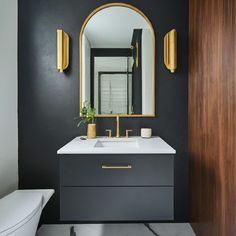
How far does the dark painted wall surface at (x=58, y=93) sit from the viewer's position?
6.68 feet

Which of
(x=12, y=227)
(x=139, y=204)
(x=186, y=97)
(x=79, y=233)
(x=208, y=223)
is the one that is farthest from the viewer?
(x=186, y=97)

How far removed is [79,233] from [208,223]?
109cm

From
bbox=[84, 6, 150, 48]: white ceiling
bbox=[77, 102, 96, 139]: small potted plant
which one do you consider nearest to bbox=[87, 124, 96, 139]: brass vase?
bbox=[77, 102, 96, 139]: small potted plant

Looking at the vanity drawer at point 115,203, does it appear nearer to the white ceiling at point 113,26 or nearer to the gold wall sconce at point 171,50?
the gold wall sconce at point 171,50

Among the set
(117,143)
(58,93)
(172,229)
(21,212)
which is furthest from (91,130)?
(172,229)

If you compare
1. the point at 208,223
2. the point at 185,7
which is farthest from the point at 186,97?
the point at 208,223

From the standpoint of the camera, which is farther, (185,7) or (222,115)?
(185,7)

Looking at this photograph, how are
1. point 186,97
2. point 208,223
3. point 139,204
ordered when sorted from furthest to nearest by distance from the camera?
point 186,97, point 208,223, point 139,204

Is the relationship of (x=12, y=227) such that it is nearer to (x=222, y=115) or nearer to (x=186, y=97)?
(x=222, y=115)

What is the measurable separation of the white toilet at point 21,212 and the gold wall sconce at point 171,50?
1.53m

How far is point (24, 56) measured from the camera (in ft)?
6.73

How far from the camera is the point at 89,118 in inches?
78.0

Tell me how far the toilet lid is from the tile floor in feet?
1.76

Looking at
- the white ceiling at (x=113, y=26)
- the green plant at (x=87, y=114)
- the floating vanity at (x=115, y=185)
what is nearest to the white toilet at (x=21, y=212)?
the floating vanity at (x=115, y=185)
